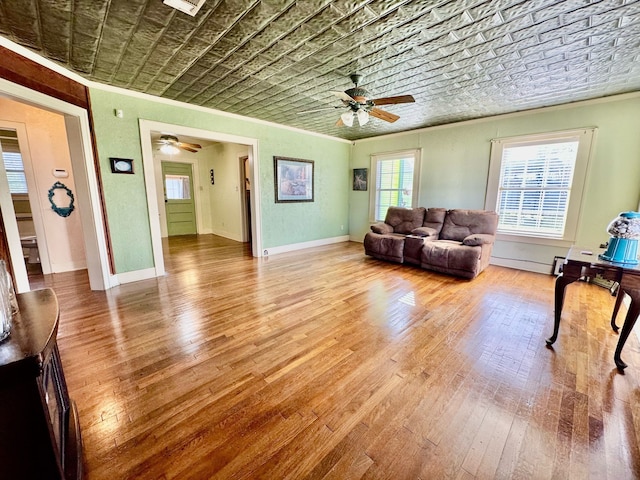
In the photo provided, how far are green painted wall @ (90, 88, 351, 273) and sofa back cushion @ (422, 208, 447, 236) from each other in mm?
2335

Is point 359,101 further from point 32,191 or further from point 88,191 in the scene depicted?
point 32,191

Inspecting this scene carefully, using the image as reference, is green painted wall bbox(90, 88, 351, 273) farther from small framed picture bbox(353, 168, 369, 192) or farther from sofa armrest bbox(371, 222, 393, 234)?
sofa armrest bbox(371, 222, 393, 234)

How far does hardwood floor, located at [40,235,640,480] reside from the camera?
1.25 meters

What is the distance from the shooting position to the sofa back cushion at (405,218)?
4934mm

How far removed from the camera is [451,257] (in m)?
3.86

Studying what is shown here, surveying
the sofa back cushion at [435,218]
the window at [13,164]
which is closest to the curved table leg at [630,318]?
the sofa back cushion at [435,218]

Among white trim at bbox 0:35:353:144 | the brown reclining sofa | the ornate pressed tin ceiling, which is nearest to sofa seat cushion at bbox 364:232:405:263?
the brown reclining sofa

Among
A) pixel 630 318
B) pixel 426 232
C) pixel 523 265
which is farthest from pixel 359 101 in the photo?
pixel 523 265

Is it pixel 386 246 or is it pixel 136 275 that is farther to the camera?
pixel 386 246

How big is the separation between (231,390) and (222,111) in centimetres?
410

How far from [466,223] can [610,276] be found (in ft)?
8.63

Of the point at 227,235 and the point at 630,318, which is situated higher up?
the point at 630,318

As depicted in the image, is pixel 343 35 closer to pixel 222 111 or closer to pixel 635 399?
pixel 222 111

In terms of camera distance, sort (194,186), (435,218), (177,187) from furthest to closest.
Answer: (194,186) < (177,187) < (435,218)
